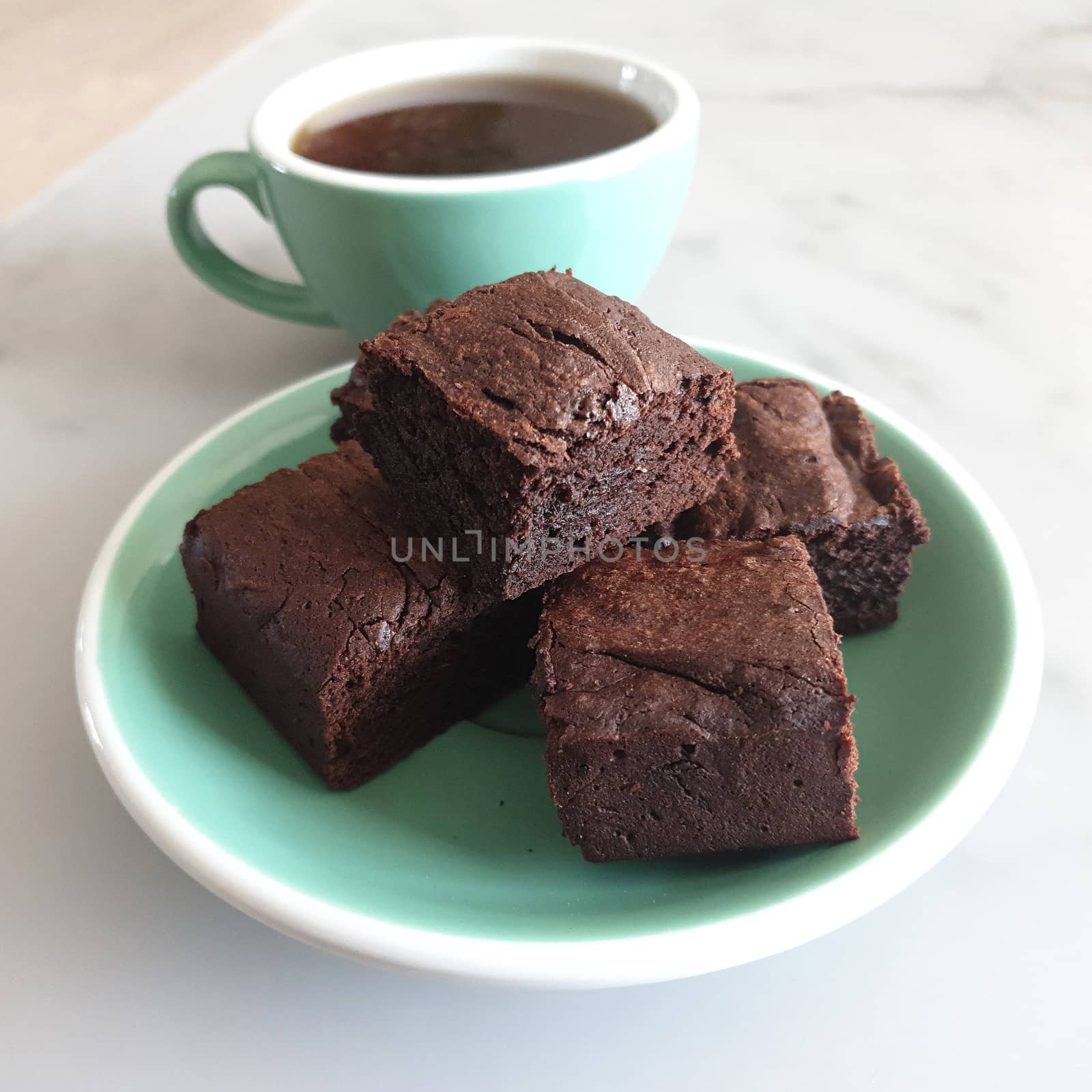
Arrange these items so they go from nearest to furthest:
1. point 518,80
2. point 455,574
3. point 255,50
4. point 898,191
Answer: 1. point 455,574
2. point 518,80
3. point 898,191
4. point 255,50

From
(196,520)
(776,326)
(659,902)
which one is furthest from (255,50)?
(659,902)

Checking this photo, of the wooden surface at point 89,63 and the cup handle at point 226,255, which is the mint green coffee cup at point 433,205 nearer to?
the cup handle at point 226,255

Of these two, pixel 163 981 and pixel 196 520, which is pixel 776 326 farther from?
pixel 163 981

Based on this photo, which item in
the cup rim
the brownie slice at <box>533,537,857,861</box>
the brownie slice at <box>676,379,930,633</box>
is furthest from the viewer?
the cup rim

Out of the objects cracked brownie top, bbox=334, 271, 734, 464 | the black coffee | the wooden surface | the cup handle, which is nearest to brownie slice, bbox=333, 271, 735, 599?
cracked brownie top, bbox=334, 271, 734, 464

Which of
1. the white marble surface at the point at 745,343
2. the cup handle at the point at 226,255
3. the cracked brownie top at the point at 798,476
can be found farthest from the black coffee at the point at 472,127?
the cracked brownie top at the point at 798,476

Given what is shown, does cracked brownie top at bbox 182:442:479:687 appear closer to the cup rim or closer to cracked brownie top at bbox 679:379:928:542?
cracked brownie top at bbox 679:379:928:542

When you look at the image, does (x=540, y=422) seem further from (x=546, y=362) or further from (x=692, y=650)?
(x=692, y=650)
